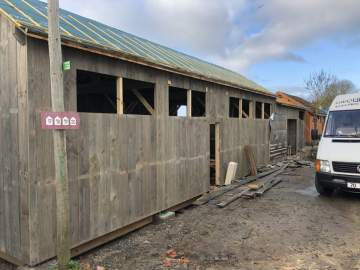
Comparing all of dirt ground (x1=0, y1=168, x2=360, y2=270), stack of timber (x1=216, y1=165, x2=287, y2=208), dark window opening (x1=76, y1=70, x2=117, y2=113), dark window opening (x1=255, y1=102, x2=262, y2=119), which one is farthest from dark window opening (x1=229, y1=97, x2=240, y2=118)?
dirt ground (x1=0, y1=168, x2=360, y2=270)

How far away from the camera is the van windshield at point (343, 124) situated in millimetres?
8117

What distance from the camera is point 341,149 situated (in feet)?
25.5

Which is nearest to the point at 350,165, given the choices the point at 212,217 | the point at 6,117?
the point at 212,217

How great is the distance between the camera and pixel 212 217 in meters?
7.25

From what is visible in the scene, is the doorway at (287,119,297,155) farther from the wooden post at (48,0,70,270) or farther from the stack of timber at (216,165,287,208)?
the wooden post at (48,0,70,270)

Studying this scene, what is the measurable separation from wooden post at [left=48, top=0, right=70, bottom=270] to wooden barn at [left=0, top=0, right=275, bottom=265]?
0.62 m

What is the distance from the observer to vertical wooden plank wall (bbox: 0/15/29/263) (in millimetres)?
4500

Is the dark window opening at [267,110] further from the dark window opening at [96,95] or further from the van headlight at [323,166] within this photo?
the dark window opening at [96,95]

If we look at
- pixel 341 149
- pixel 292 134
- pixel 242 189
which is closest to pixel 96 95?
pixel 242 189

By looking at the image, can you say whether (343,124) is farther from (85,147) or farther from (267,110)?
(267,110)

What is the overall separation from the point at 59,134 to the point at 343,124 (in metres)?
7.36

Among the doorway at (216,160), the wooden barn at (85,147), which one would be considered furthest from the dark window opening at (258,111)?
the wooden barn at (85,147)

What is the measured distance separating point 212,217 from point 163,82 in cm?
333

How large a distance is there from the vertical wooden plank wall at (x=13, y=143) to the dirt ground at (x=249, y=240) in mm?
892
